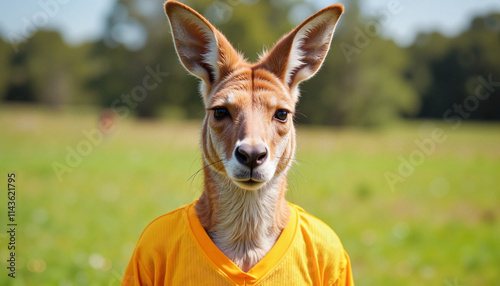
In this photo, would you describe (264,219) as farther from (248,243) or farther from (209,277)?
(209,277)

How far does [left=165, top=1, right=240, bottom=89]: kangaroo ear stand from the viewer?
3.36 meters

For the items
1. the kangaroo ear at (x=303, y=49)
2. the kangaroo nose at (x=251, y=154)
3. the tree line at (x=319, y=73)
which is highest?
the kangaroo ear at (x=303, y=49)

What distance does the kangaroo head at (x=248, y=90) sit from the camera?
2.93 m

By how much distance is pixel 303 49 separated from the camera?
3600 millimetres

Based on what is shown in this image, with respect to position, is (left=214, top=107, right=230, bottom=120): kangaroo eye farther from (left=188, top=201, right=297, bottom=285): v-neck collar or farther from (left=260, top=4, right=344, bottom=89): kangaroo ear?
(left=188, top=201, right=297, bottom=285): v-neck collar

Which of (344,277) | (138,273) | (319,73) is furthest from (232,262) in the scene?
(319,73)

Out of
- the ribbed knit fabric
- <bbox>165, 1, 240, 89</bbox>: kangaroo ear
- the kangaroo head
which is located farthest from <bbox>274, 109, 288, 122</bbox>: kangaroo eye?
the ribbed knit fabric

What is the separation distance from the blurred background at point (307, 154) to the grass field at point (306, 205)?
44 mm

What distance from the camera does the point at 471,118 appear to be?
42125 millimetres

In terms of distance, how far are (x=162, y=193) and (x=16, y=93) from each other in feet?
132

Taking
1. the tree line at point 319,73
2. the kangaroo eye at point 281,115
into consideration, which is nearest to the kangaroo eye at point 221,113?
the kangaroo eye at point 281,115

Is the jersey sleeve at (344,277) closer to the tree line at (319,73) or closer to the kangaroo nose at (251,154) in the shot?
A: the kangaroo nose at (251,154)

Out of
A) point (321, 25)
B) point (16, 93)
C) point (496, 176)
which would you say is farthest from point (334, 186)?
point (16, 93)

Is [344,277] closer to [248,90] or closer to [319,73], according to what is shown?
[248,90]
